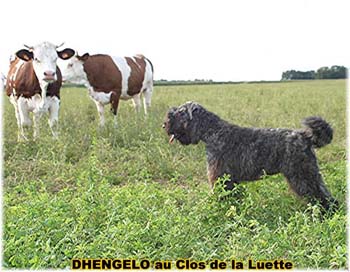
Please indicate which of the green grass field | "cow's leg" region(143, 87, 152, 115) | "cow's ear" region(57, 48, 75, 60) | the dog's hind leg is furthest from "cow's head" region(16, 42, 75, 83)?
the dog's hind leg

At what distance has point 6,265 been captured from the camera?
2789 mm

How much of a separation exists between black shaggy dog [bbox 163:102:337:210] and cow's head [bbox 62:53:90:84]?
4335 millimetres

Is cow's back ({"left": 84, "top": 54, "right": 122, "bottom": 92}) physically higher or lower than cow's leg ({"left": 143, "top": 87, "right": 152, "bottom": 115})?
higher

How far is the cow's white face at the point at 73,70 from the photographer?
26.5ft

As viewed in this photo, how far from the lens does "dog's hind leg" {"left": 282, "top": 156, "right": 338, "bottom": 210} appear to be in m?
3.86

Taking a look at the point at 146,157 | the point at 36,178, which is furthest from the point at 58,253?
the point at 146,157

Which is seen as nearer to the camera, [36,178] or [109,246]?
[109,246]

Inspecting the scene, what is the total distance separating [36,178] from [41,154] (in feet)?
2.32

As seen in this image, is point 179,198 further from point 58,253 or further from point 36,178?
point 36,178

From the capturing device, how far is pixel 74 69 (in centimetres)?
812

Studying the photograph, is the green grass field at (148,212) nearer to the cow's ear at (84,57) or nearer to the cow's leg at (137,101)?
the cow's ear at (84,57)

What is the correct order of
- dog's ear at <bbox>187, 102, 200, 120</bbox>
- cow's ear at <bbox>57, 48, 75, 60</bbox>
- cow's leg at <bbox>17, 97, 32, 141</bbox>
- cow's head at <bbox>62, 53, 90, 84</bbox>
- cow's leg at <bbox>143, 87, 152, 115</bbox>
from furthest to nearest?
cow's leg at <bbox>143, 87, 152, 115</bbox> → cow's head at <bbox>62, 53, 90, 84</bbox> → cow's leg at <bbox>17, 97, 32, 141</bbox> → cow's ear at <bbox>57, 48, 75, 60</bbox> → dog's ear at <bbox>187, 102, 200, 120</bbox>

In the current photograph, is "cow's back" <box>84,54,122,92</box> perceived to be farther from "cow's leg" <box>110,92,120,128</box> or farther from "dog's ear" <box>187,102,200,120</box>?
"dog's ear" <box>187,102,200,120</box>

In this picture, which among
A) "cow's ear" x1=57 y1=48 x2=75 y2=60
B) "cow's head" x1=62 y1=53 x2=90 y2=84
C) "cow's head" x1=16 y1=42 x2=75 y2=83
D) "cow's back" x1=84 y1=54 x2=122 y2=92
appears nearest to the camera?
"cow's head" x1=16 y1=42 x2=75 y2=83
